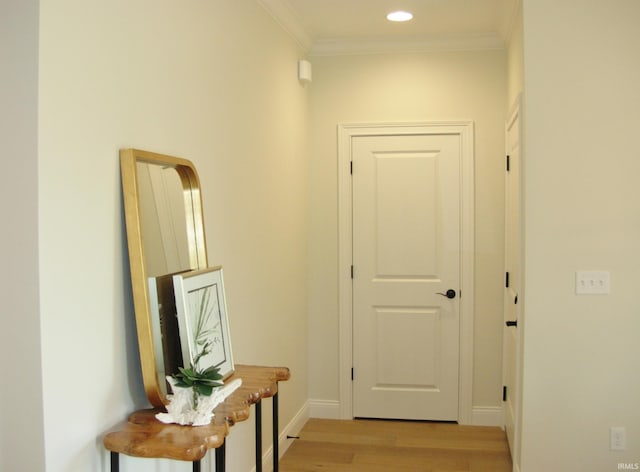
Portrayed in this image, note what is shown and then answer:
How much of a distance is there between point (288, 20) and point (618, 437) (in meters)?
2.86

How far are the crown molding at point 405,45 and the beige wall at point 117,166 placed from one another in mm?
1103

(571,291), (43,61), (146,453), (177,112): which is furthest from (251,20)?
(146,453)

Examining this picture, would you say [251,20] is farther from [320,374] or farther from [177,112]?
[320,374]

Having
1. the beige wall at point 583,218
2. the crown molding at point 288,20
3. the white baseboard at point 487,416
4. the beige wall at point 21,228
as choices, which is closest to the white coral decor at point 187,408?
the beige wall at point 21,228

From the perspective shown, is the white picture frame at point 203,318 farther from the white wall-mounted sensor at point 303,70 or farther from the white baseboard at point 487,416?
the white baseboard at point 487,416

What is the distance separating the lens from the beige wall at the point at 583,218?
300cm

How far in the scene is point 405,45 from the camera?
4.46 m

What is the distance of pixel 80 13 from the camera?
5.72 feet

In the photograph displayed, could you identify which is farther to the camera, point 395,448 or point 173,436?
point 395,448

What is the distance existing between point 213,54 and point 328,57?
1989 mm

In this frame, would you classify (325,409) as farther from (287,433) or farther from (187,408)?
(187,408)

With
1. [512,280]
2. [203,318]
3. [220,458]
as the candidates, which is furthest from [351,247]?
[220,458]

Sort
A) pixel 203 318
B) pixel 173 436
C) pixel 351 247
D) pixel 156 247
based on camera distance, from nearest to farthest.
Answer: pixel 173 436 → pixel 156 247 → pixel 203 318 → pixel 351 247

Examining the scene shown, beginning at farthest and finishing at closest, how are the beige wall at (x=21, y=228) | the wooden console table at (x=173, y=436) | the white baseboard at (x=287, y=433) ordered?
the white baseboard at (x=287, y=433)
the wooden console table at (x=173, y=436)
the beige wall at (x=21, y=228)
